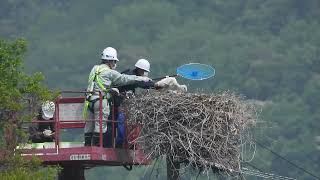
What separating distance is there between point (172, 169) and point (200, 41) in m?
123

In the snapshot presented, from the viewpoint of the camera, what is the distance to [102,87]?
2773 centimetres

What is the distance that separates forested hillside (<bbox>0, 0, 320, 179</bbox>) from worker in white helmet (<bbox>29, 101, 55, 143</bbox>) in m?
80.3

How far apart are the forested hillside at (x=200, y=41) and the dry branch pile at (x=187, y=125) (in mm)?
80607

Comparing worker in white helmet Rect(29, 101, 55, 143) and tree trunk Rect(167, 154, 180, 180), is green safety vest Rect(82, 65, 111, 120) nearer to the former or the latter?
worker in white helmet Rect(29, 101, 55, 143)

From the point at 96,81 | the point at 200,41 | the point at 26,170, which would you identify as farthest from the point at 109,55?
the point at 200,41

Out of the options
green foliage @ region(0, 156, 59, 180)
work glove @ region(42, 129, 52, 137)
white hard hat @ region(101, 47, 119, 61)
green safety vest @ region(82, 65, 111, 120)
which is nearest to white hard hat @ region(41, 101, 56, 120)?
work glove @ region(42, 129, 52, 137)

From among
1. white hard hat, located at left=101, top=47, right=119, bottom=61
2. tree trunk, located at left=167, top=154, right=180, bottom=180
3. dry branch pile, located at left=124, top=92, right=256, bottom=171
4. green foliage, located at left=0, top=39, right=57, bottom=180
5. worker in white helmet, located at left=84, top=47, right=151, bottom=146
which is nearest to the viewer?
green foliage, located at left=0, top=39, right=57, bottom=180

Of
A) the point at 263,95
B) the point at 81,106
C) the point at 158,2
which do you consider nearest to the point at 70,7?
the point at 158,2

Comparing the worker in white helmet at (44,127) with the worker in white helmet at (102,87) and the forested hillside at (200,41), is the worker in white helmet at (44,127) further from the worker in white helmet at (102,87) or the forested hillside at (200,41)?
the forested hillside at (200,41)

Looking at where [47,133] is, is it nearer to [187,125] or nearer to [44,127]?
[44,127]

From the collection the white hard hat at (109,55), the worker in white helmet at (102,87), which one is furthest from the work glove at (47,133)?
the white hard hat at (109,55)

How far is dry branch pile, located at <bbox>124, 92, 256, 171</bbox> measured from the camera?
27.2 metres

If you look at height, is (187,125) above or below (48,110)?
below

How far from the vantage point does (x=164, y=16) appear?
16350 cm
